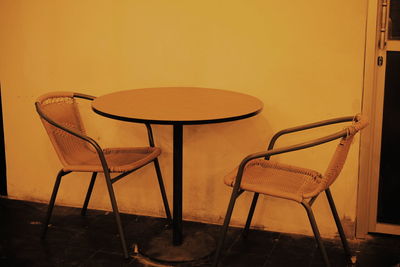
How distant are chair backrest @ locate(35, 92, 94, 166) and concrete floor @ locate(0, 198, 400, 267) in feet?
1.59

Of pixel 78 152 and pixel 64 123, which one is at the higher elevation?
pixel 64 123

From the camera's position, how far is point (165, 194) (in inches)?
133

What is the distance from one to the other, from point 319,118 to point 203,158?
73 centimetres

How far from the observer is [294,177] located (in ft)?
9.50

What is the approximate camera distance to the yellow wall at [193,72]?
3092 mm

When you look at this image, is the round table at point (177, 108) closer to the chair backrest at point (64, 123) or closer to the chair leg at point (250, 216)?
the chair backrest at point (64, 123)

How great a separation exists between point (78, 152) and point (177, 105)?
28.5 inches

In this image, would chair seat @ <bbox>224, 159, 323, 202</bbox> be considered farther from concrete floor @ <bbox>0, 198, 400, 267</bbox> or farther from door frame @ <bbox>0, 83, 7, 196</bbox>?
door frame @ <bbox>0, 83, 7, 196</bbox>

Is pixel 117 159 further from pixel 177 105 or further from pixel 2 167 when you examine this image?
pixel 2 167

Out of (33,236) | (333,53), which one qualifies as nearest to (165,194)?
(33,236)

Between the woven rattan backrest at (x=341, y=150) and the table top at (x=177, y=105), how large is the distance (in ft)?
1.52

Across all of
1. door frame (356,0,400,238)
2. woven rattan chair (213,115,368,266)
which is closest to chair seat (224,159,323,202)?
woven rattan chair (213,115,368,266)

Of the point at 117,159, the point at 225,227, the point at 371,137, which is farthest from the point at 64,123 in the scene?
the point at 371,137

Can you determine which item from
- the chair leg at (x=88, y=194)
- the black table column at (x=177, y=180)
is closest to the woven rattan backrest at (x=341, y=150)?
the black table column at (x=177, y=180)
